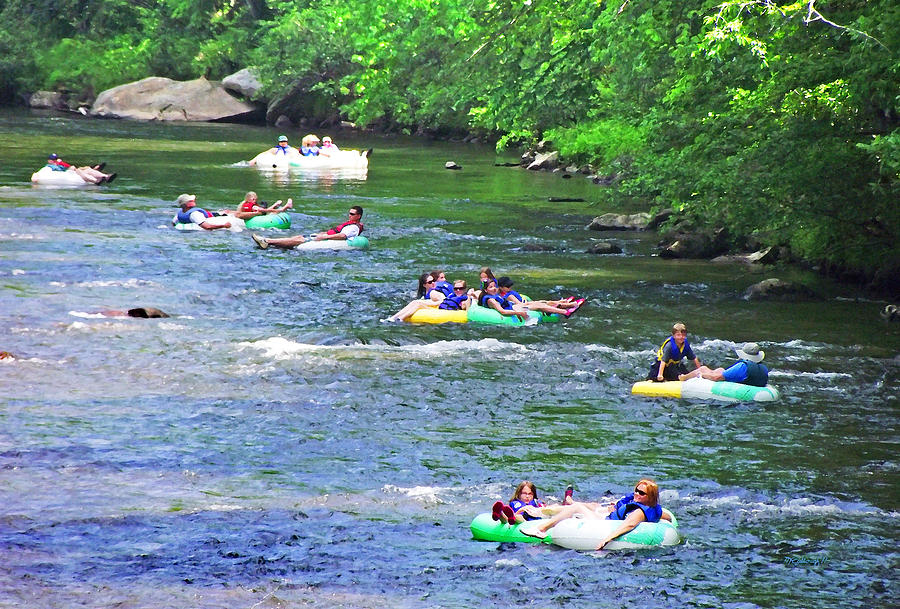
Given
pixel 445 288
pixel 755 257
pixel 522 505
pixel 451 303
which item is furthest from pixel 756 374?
pixel 755 257

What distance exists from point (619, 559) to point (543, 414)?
4.06 meters

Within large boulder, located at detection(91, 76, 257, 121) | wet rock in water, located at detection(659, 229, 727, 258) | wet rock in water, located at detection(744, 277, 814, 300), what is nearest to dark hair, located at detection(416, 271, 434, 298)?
wet rock in water, located at detection(744, 277, 814, 300)

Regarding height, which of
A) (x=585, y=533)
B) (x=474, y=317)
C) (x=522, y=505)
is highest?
(x=474, y=317)

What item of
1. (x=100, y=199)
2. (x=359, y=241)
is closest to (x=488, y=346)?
(x=359, y=241)

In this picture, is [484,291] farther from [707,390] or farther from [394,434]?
[394,434]

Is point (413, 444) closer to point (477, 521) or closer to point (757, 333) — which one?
point (477, 521)

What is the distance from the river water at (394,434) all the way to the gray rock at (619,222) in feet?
15.7

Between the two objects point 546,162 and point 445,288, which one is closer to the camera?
point 445,288

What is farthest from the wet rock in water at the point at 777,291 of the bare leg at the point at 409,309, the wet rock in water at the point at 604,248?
the bare leg at the point at 409,309

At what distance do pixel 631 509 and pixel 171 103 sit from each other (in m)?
55.9

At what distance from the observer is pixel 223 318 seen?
64.9 ft

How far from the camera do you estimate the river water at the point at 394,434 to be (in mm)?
10523

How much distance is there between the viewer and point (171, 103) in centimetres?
6381

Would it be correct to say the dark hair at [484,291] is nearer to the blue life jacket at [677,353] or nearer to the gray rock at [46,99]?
the blue life jacket at [677,353]
